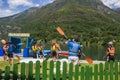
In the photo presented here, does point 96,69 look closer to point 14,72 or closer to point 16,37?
point 14,72

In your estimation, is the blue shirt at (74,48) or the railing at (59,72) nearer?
the railing at (59,72)

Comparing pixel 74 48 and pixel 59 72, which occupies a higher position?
pixel 74 48

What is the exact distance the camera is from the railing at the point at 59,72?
1377cm

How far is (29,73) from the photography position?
14.0 metres

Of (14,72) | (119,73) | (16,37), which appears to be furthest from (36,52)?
(14,72)

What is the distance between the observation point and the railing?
1377cm

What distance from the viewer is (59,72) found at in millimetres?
14602

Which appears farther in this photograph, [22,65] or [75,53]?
[75,53]

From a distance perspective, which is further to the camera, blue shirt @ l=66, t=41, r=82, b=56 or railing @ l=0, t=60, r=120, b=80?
blue shirt @ l=66, t=41, r=82, b=56

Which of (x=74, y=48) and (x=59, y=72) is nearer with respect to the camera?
(x=59, y=72)

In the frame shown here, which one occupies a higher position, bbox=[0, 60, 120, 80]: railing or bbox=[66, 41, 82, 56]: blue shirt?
bbox=[66, 41, 82, 56]: blue shirt

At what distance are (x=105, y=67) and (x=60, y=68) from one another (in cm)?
214

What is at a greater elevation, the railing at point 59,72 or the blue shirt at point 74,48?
the blue shirt at point 74,48

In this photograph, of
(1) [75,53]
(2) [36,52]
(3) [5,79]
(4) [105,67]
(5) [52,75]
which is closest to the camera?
(3) [5,79]
